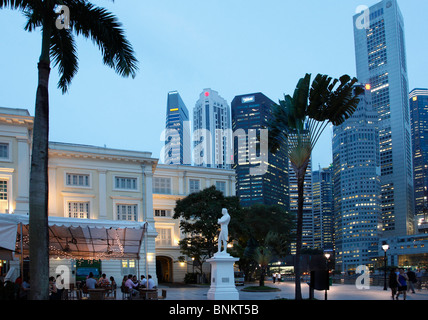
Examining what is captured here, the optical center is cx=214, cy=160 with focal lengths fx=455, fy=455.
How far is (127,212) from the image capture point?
43469 mm

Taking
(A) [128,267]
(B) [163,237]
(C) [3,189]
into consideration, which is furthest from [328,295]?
(B) [163,237]

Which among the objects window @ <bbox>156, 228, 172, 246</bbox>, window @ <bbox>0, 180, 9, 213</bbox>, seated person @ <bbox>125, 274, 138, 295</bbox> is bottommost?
seated person @ <bbox>125, 274, 138, 295</bbox>

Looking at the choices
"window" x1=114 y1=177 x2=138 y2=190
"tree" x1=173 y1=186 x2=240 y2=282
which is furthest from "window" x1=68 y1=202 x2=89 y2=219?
"tree" x1=173 y1=186 x2=240 y2=282

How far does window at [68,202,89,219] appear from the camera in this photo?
134 ft

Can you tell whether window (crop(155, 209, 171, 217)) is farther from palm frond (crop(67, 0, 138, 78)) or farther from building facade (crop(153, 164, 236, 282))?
palm frond (crop(67, 0, 138, 78))

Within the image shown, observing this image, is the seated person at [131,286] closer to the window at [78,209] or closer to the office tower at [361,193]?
the window at [78,209]

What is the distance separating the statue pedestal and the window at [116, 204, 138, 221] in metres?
24.8

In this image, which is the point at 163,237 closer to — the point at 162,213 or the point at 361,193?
the point at 162,213

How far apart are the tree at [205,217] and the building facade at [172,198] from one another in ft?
19.1

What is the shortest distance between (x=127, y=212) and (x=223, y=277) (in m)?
25.4
